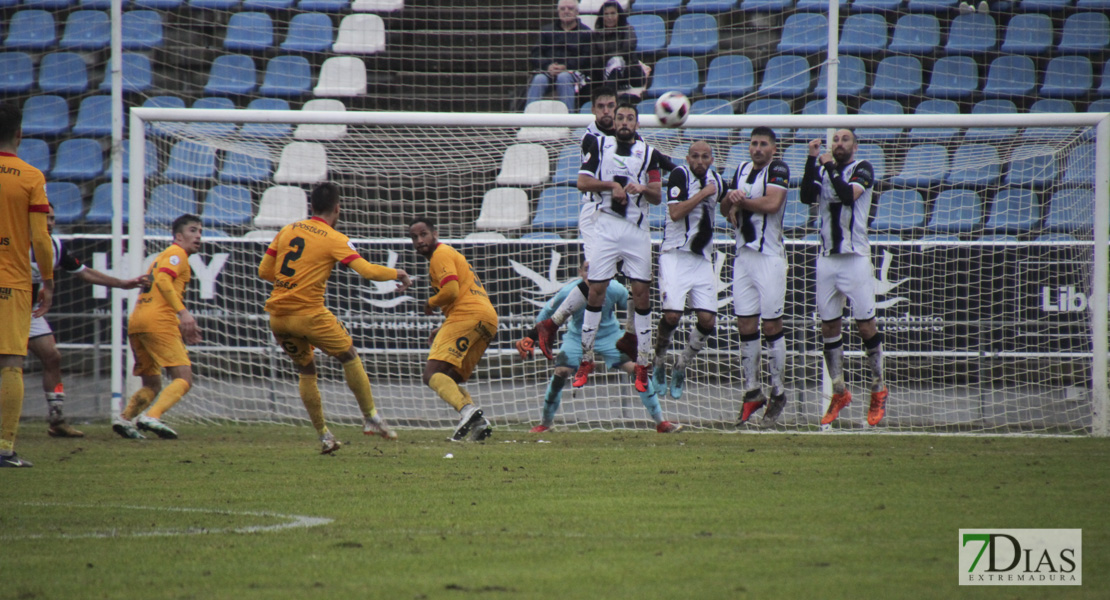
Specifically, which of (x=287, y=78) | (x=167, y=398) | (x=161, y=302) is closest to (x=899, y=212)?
(x=161, y=302)

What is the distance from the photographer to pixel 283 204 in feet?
44.0

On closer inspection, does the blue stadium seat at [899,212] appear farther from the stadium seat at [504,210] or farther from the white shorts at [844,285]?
the stadium seat at [504,210]

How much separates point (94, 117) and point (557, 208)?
304 inches

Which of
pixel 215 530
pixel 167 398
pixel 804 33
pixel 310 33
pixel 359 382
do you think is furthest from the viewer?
pixel 310 33

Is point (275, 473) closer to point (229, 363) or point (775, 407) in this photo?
point (775, 407)

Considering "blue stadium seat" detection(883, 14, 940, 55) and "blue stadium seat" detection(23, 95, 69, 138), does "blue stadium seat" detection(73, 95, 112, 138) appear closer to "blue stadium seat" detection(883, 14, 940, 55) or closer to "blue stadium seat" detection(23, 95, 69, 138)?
"blue stadium seat" detection(23, 95, 69, 138)

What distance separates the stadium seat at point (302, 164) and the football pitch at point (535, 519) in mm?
5508

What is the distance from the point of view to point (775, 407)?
961 centimetres

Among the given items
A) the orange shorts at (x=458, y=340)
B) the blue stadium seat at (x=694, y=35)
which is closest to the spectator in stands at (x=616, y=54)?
the blue stadium seat at (x=694, y=35)

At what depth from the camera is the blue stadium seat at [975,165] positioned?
1177cm

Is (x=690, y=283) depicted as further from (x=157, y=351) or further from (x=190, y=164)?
(x=190, y=164)

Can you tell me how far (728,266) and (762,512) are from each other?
7.62 meters

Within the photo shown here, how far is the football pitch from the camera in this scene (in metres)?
3.72

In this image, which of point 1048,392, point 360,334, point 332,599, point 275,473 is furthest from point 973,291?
point 332,599
